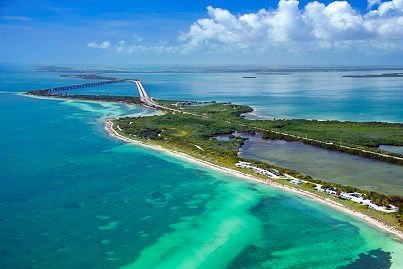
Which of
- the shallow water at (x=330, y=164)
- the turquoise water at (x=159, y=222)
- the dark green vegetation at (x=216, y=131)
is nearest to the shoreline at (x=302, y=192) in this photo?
the turquoise water at (x=159, y=222)

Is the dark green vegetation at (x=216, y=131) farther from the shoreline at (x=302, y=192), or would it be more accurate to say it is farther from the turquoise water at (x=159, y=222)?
the turquoise water at (x=159, y=222)

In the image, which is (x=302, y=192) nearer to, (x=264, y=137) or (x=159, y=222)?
(x=159, y=222)

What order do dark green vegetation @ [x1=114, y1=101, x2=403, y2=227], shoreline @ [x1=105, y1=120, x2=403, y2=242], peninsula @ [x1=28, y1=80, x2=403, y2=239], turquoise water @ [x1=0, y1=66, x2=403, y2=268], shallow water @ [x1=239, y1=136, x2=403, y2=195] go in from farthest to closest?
dark green vegetation @ [x1=114, y1=101, x2=403, y2=227] < shallow water @ [x1=239, y1=136, x2=403, y2=195] < peninsula @ [x1=28, y1=80, x2=403, y2=239] < shoreline @ [x1=105, y1=120, x2=403, y2=242] < turquoise water @ [x1=0, y1=66, x2=403, y2=268]

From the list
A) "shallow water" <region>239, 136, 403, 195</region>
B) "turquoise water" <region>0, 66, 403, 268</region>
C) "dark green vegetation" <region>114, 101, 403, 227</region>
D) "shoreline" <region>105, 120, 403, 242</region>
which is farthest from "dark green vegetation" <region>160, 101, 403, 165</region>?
"turquoise water" <region>0, 66, 403, 268</region>

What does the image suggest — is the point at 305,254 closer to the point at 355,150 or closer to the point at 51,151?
the point at 355,150

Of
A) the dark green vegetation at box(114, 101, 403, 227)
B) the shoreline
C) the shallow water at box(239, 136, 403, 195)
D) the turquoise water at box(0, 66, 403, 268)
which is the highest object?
the dark green vegetation at box(114, 101, 403, 227)

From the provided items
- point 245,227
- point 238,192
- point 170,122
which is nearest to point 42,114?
point 170,122

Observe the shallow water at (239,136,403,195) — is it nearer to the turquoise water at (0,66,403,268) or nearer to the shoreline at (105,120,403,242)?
the shoreline at (105,120,403,242)

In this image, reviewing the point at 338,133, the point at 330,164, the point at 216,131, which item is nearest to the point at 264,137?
the point at 216,131
